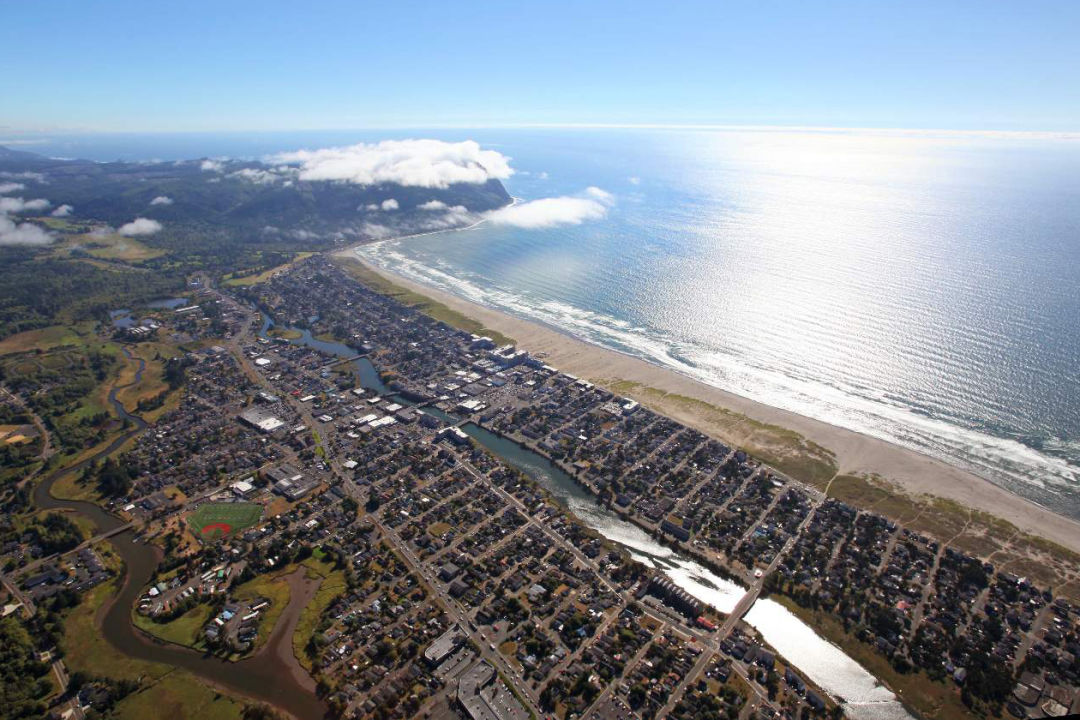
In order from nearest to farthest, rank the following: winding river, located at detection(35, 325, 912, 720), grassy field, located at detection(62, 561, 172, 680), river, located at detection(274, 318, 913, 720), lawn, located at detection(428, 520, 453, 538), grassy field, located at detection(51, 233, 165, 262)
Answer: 1. winding river, located at detection(35, 325, 912, 720)
2. river, located at detection(274, 318, 913, 720)
3. grassy field, located at detection(62, 561, 172, 680)
4. lawn, located at detection(428, 520, 453, 538)
5. grassy field, located at detection(51, 233, 165, 262)

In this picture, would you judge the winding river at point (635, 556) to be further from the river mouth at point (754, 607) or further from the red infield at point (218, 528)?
the red infield at point (218, 528)

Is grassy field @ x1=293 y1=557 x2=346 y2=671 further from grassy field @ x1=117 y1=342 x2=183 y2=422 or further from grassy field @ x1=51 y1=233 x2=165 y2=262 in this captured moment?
grassy field @ x1=51 y1=233 x2=165 y2=262

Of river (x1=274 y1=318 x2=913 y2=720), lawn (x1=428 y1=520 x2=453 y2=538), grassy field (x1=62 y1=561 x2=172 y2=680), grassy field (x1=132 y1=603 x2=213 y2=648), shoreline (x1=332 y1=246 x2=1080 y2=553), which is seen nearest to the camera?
river (x1=274 y1=318 x2=913 y2=720)

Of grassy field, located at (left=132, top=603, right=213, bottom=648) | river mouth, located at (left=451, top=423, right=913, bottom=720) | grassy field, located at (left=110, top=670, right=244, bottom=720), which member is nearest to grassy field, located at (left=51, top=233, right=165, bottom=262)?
grassy field, located at (left=132, top=603, right=213, bottom=648)

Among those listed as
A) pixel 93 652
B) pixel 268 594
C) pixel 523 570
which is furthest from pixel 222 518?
pixel 523 570

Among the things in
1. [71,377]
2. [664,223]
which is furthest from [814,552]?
[664,223]
